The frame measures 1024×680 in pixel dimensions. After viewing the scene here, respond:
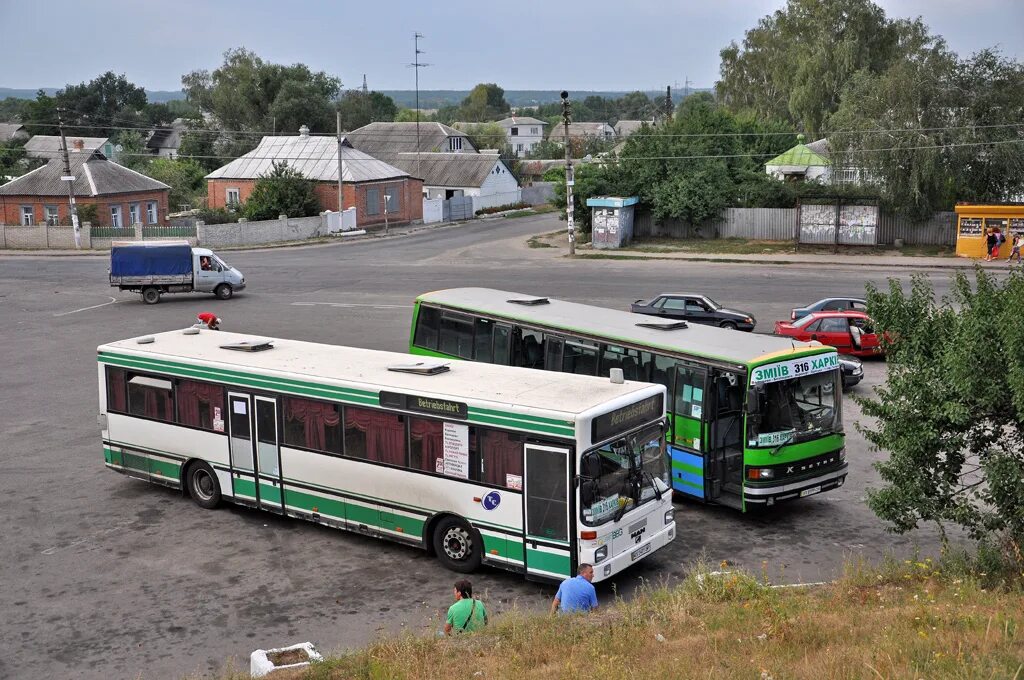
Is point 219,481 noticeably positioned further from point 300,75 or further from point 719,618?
point 300,75

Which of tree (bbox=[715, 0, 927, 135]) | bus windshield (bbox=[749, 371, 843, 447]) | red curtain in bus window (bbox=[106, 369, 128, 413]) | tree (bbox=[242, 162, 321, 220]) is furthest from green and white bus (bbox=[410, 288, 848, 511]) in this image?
tree (bbox=[715, 0, 927, 135])

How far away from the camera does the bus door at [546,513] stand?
1169cm

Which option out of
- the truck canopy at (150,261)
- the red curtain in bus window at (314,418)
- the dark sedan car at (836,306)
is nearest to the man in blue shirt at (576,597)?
the red curtain in bus window at (314,418)

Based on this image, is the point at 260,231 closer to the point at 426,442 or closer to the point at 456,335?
the point at 456,335

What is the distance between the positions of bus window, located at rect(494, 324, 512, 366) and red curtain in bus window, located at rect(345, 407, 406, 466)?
207 inches

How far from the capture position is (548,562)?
11859 millimetres

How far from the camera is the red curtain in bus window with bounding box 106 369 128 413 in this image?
53.9 ft

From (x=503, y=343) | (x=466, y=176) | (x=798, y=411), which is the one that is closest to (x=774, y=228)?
(x=503, y=343)

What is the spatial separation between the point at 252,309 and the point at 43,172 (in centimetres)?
3196

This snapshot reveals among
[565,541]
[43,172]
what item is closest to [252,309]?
[565,541]

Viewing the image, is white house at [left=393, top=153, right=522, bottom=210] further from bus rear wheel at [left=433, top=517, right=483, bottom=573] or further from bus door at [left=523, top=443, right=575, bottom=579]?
bus door at [left=523, top=443, right=575, bottom=579]

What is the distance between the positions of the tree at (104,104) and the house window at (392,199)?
84824 mm

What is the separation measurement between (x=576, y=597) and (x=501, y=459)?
7.33 ft

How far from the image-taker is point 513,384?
13.1m
